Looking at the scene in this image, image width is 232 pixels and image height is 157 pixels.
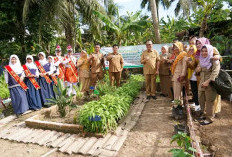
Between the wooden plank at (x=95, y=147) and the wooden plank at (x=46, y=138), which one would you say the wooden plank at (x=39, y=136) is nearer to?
the wooden plank at (x=46, y=138)

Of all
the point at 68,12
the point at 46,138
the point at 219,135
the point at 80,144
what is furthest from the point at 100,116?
the point at 68,12

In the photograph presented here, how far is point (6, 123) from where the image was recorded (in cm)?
408

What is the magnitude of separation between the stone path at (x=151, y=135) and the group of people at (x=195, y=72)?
48 cm

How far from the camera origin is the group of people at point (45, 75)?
174 inches

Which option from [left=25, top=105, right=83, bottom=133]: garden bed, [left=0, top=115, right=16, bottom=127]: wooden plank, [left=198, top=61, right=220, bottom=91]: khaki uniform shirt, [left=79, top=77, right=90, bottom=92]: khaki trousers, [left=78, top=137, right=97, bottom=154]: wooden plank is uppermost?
[left=198, top=61, right=220, bottom=91]: khaki uniform shirt

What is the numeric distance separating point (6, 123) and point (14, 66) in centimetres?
137

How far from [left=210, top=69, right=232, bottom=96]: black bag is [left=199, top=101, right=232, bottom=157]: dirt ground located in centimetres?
58

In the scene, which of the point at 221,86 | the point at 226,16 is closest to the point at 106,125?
the point at 221,86

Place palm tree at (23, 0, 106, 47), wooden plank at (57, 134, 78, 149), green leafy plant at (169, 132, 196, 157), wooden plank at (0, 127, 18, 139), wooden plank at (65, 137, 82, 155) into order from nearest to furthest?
green leafy plant at (169, 132, 196, 157)
wooden plank at (65, 137, 82, 155)
wooden plank at (57, 134, 78, 149)
wooden plank at (0, 127, 18, 139)
palm tree at (23, 0, 106, 47)

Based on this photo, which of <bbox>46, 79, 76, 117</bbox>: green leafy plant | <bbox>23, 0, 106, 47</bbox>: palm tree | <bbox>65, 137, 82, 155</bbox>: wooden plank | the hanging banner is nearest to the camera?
<bbox>65, 137, 82, 155</bbox>: wooden plank

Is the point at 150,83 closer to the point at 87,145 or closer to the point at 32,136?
the point at 87,145

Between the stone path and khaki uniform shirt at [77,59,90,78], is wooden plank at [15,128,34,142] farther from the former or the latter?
khaki uniform shirt at [77,59,90,78]

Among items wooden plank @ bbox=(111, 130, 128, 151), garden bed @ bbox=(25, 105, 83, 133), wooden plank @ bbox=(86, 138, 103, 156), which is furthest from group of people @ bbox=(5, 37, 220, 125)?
wooden plank @ bbox=(86, 138, 103, 156)

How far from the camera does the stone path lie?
2.56 meters
